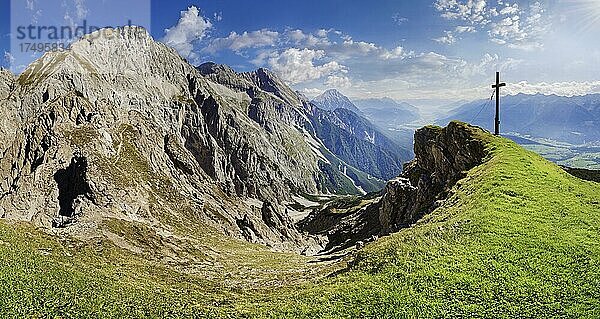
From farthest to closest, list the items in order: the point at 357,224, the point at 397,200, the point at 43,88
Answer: the point at 43,88 < the point at 357,224 < the point at 397,200

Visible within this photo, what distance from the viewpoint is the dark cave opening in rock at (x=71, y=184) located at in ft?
342

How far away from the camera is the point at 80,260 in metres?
40.2

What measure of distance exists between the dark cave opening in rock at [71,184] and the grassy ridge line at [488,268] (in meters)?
94.1

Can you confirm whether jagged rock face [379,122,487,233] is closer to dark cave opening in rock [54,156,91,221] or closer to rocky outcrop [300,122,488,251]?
rocky outcrop [300,122,488,251]

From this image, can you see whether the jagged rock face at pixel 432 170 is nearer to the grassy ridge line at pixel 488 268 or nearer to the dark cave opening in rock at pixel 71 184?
the grassy ridge line at pixel 488 268

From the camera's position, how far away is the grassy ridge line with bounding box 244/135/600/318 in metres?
20.7

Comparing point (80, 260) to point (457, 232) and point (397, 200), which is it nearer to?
point (457, 232)

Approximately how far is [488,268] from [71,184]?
11675 centimetres

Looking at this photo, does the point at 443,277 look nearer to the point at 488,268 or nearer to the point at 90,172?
the point at 488,268

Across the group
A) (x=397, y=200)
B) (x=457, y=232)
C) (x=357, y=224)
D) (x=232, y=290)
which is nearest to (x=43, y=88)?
(x=357, y=224)

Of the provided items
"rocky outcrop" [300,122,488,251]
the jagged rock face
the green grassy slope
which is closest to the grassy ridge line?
the green grassy slope

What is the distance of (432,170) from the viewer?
7744 cm

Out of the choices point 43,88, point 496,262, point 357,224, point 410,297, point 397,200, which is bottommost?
point 357,224

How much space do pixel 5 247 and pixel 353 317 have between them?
31.7m
